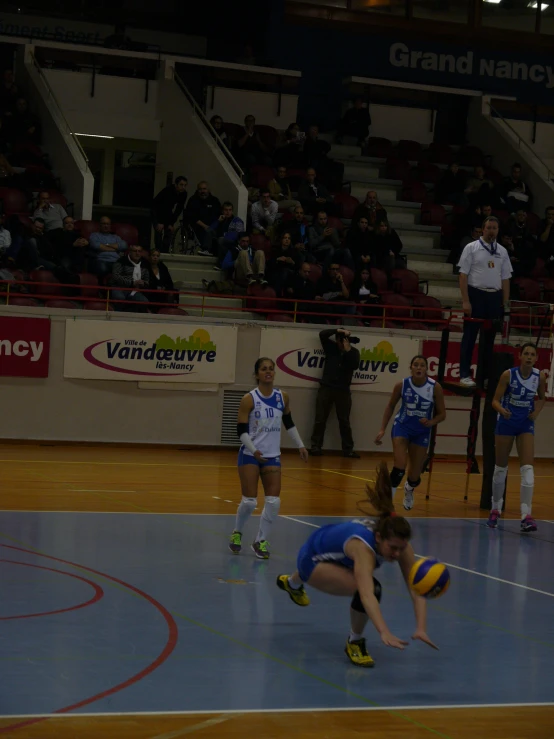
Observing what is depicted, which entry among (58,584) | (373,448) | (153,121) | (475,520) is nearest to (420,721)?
(58,584)

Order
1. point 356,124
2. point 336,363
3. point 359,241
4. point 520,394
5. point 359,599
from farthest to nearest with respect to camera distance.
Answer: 1. point 356,124
2. point 359,241
3. point 336,363
4. point 520,394
5. point 359,599

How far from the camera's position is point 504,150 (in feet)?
93.6

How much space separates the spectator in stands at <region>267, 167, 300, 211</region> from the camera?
24109mm

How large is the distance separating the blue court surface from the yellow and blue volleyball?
2.00 ft

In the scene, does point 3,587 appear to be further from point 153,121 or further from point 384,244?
point 153,121

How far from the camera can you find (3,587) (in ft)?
29.6

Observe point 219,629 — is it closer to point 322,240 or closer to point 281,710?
point 281,710

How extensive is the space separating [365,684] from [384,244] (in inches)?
679

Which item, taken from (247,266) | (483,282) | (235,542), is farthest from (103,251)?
(235,542)

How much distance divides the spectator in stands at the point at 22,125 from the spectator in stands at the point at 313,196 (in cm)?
572

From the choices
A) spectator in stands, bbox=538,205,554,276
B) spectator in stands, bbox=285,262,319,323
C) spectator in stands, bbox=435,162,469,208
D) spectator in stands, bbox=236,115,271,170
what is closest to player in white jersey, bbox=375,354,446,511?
spectator in stands, bbox=285,262,319,323

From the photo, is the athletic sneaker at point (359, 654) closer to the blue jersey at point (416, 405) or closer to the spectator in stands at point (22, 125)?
the blue jersey at point (416, 405)

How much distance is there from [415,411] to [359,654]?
729 cm

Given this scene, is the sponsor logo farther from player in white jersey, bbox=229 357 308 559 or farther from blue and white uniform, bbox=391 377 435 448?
player in white jersey, bbox=229 357 308 559
